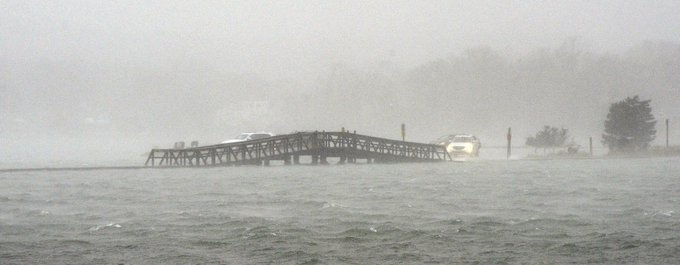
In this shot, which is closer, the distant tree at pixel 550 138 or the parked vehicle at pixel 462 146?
the parked vehicle at pixel 462 146

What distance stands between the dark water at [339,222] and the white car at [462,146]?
32.2 meters

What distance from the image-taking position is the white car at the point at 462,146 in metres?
74.0

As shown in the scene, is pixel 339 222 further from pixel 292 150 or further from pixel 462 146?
pixel 462 146

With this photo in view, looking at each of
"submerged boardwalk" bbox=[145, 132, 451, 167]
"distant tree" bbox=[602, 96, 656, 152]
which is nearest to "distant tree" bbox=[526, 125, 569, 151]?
"distant tree" bbox=[602, 96, 656, 152]

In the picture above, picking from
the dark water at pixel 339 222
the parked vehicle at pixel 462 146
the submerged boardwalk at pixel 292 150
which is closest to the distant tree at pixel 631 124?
the parked vehicle at pixel 462 146

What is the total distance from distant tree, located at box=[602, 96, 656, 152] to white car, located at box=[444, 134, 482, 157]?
18032 mm

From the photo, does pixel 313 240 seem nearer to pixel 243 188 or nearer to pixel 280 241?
pixel 280 241

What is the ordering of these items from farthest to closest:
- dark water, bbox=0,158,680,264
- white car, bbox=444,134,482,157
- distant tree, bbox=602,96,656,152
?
distant tree, bbox=602,96,656,152 < white car, bbox=444,134,482,157 < dark water, bbox=0,158,680,264

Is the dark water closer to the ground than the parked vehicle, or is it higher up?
closer to the ground

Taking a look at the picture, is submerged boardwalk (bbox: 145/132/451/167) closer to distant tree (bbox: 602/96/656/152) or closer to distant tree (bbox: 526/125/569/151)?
distant tree (bbox: 602/96/656/152)

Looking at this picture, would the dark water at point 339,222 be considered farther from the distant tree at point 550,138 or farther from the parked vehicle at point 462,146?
the distant tree at point 550,138

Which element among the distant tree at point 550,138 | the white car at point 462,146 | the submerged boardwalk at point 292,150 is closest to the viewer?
the submerged boardwalk at point 292,150

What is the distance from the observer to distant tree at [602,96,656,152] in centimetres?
8344

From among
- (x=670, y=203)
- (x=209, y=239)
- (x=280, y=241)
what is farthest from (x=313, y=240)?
(x=670, y=203)
